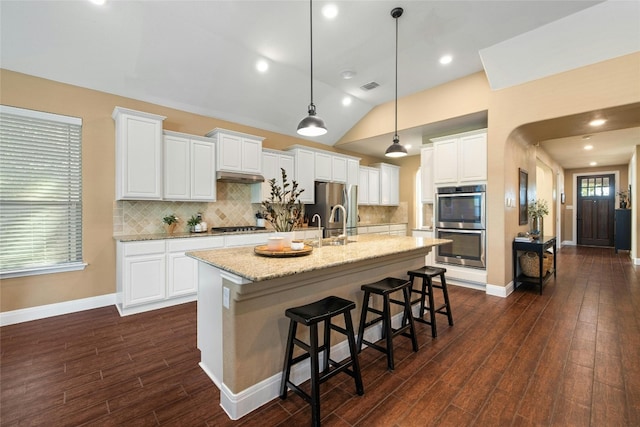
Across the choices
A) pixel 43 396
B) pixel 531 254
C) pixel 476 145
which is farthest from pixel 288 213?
pixel 531 254

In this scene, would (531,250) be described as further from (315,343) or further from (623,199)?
(623,199)

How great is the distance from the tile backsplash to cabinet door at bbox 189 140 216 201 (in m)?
0.36

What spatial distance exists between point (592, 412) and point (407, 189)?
19.7ft

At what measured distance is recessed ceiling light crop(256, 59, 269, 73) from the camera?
402 centimetres

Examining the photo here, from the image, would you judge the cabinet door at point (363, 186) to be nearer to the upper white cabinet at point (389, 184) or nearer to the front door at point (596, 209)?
the upper white cabinet at point (389, 184)

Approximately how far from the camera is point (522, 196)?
195 inches

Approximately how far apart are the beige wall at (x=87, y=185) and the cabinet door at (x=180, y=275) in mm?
849

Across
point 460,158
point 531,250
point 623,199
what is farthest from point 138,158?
point 623,199

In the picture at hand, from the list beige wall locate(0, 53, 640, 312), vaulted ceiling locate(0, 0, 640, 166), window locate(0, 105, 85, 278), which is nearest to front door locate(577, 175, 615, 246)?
beige wall locate(0, 53, 640, 312)

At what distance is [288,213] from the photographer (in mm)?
2330


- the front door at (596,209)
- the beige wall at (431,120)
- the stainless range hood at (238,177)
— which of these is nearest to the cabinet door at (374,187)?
the beige wall at (431,120)

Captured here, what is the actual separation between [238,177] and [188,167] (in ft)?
2.41

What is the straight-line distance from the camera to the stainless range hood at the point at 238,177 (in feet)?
14.3

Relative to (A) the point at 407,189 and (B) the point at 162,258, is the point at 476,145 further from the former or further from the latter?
(B) the point at 162,258
